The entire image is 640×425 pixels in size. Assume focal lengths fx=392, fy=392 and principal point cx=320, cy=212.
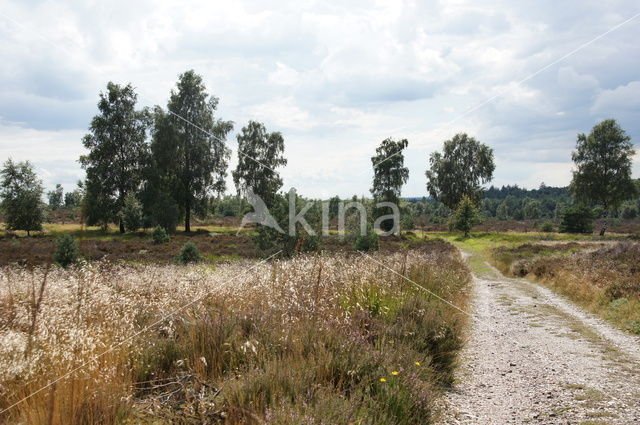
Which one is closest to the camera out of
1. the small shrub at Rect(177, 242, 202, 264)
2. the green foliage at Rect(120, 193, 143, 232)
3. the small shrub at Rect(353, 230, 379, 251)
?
the small shrub at Rect(177, 242, 202, 264)

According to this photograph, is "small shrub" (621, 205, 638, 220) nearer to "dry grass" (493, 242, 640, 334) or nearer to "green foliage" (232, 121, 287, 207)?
"green foliage" (232, 121, 287, 207)

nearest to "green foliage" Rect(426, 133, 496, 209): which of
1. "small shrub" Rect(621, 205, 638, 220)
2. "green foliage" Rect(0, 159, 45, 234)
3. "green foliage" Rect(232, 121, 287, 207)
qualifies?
"green foliage" Rect(232, 121, 287, 207)

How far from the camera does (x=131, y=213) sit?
124ft

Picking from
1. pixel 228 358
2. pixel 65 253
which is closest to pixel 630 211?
pixel 65 253

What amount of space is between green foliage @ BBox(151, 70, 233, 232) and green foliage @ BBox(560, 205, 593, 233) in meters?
45.1

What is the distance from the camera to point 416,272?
977cm

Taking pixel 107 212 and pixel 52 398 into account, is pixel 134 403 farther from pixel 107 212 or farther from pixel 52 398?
pixel 107 212

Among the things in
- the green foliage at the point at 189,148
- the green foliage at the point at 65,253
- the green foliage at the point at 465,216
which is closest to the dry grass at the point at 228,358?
the green foliage at the point at 65,253

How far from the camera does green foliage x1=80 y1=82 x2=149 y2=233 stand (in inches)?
1592

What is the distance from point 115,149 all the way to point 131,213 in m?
8.57

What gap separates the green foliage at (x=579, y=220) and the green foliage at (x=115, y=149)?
176 ft

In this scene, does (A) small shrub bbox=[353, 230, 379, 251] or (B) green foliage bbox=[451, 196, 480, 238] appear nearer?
(A) small shrub bbox=[353, 230, 379, 251]

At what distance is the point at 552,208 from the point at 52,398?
18257 centimetres

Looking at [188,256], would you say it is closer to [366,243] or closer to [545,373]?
[366,243]
